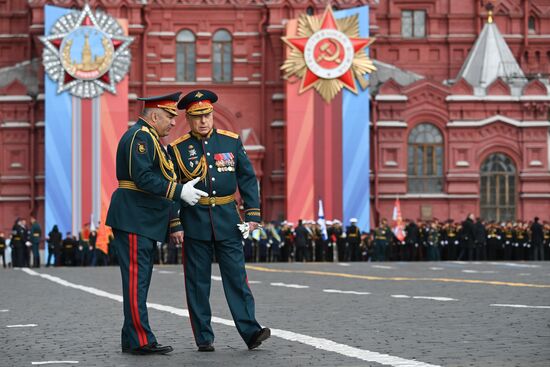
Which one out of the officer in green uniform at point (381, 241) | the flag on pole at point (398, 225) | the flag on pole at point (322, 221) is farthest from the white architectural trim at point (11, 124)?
the officer in green uniform at point (381, 241)

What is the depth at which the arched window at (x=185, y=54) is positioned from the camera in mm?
50469

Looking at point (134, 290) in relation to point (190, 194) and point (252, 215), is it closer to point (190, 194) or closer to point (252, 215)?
point (190, 194)

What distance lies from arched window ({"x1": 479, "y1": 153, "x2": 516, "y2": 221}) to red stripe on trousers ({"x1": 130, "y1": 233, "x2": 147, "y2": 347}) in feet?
135

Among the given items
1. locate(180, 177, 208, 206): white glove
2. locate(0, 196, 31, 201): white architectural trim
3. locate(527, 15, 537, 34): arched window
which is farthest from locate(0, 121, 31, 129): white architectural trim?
locate(180, 177, 208, 206): white glove

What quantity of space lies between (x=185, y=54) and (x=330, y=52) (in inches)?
239

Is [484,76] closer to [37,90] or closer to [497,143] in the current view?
[497,143]

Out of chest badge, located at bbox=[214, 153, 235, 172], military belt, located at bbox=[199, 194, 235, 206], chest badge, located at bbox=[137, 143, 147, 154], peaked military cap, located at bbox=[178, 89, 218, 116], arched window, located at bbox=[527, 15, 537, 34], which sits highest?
arched window, located at bbox=[527, 15, 537, 34]

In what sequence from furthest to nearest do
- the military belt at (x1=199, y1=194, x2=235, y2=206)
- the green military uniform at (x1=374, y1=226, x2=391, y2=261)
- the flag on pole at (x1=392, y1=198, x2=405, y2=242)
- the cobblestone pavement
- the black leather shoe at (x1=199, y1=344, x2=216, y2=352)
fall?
the flag on pole at (x1=392, y1=198, x2=405, y2=242) → the green military uniform at (x1=374, y1=226, x2=391, y2=261) → the military belt at (x1=199, y1=194, x2=235, y2=206) → the black leather shoe at (x1=199, y1=344, x2=216, y2=352) → the cobblestone pavement

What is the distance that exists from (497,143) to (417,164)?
3237 mm

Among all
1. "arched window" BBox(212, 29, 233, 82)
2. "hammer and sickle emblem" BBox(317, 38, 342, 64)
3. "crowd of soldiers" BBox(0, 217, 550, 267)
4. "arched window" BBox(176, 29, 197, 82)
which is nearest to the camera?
"crowd of soldiers" BBox(0, 217, 550, 267)

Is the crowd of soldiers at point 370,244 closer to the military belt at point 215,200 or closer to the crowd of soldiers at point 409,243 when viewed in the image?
the crowd of soldiers at point 409,243

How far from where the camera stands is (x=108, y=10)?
161 ft

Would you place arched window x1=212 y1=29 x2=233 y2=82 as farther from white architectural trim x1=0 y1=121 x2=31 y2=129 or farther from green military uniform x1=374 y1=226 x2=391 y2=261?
green military uniform x1=374 y1=226 x2=391 y2=261

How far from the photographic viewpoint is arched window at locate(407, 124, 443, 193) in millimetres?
51312
